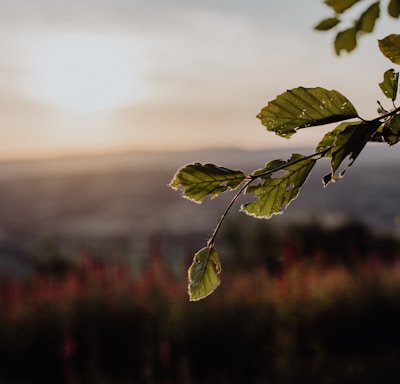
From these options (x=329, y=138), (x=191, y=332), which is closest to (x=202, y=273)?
(x=329, y=138)

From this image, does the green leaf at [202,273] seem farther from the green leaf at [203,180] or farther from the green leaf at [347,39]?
the green leaf at [347,39]

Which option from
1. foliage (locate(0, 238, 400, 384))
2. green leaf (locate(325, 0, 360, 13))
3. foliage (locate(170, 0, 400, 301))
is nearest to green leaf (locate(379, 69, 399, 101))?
foliage (locate(170, 0, 400, 301))

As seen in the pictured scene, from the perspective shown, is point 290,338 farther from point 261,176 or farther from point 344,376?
point 261,176

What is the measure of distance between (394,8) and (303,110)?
0.22 m

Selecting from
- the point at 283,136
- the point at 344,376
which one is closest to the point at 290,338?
the point at 344,376

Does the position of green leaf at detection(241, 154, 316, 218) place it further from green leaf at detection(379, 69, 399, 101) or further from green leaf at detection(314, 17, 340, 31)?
green leaf at detection(314, 17, 340, 31)

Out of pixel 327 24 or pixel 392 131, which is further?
pixel 327 24

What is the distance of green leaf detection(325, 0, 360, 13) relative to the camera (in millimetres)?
874

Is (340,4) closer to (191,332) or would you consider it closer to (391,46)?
(391,46)

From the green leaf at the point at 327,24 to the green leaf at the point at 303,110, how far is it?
0.19 metres

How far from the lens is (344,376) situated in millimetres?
5988

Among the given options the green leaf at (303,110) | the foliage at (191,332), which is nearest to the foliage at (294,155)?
the green leaf at (303,110)

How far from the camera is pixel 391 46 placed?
0.79 meters

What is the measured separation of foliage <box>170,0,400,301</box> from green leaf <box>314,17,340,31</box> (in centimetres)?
4
